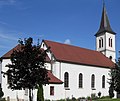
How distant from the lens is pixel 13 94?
38750 mm

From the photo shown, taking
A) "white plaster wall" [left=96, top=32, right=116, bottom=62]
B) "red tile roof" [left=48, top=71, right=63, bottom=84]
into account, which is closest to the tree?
"red tile roof" [left=48, top=71, right=63, bottom=84]

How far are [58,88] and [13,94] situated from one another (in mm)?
7496

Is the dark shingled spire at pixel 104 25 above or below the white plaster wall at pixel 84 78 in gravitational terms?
above

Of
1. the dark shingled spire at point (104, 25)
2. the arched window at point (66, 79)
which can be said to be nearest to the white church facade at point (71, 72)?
the arched window at point (66, 79)

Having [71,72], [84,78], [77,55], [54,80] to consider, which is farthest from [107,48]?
[54,80]

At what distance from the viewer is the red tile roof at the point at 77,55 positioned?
148 feet

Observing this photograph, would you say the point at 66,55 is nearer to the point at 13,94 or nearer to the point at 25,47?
the point at 13,94

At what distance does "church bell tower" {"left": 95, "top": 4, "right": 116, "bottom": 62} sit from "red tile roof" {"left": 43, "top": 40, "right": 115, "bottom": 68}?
9.62ft

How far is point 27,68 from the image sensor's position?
926 inches

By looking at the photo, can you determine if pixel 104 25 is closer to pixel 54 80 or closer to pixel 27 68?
pixel 54 80

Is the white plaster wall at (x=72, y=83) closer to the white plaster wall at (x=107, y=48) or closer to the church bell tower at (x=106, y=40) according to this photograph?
the white plaster wall at (x=107, y=48)

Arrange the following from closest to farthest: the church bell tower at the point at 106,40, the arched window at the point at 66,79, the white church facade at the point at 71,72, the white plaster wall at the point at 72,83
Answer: the white plaster wall at the point at 72,83
the white church facade at the point at 71,72
the arched window at the point at 66,79
the church bell tower at the point at 106,40

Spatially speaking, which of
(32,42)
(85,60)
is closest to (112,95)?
(85,60)

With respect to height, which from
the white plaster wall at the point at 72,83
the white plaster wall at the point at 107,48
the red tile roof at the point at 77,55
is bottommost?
the white plaster wall at the point at 72,83
